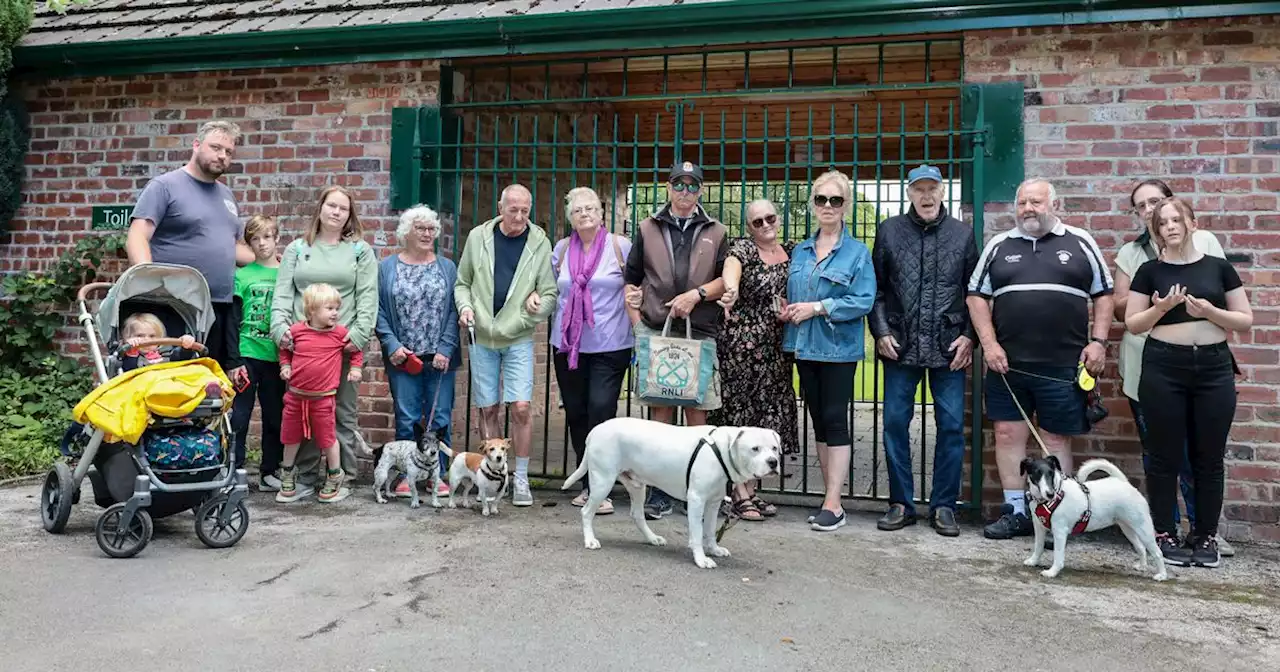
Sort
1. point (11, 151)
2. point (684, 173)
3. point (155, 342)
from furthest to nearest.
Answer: point (11, 151)
point (684, 173)
point (155, 342)

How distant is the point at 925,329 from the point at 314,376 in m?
3.38

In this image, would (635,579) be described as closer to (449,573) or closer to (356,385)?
(449,573)

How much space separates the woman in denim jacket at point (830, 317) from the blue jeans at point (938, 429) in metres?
0.25

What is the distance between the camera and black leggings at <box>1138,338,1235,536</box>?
457cm

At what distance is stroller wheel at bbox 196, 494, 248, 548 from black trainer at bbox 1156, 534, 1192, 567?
436 cm

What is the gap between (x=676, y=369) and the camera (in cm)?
512

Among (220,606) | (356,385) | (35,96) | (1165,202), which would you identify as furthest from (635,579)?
(35,96)

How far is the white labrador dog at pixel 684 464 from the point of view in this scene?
4211 millimetres

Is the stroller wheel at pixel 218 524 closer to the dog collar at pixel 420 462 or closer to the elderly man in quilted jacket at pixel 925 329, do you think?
the dog collar at pixel 420 462

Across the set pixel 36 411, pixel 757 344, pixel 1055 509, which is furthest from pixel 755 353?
pixel 36 411

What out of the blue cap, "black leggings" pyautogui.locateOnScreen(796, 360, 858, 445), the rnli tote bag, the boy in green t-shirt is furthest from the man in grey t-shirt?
the blue cap

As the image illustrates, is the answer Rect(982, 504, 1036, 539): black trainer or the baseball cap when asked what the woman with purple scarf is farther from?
Rect(982, 504, 1036, 539): black trainer

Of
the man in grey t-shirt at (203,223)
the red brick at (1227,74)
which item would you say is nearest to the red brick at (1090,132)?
the red brick at (1227,74)

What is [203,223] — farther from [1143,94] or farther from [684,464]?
[1143,94]
